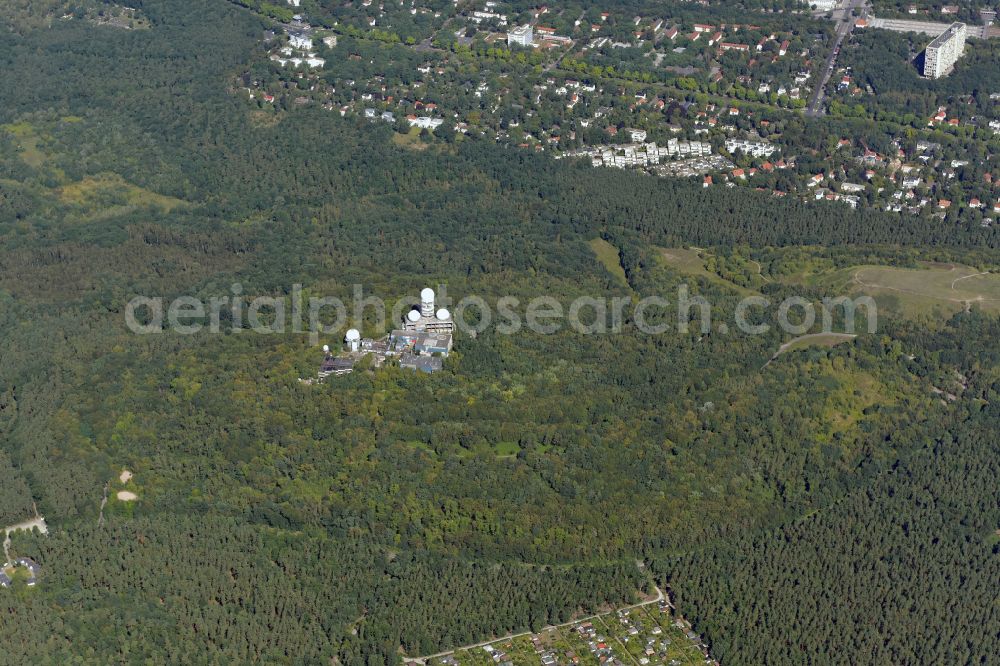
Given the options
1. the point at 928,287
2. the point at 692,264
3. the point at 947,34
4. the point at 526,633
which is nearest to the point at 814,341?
the point at 928,287

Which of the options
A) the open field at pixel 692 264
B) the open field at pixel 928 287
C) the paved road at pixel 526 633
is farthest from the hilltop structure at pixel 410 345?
the open field at pixel 928 287

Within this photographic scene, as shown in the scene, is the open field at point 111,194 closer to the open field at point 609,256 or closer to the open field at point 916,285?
the open field at point 609,256

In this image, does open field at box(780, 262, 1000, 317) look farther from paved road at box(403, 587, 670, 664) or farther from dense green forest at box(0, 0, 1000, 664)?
paved road at box(403, 587, 670, 664)

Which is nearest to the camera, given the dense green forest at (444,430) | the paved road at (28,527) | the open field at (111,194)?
the dense green forest at (444,430)

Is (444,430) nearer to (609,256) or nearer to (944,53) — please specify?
(609,256)

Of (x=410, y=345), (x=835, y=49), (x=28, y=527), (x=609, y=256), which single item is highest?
(x=835, y=49)

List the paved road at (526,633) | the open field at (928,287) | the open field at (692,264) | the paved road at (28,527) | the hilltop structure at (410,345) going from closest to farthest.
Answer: the paved road at (526,633)
the paved road at (28,527)
the hilltop structure at (410,345)
the open field at (928,287)
the open field at (692,264)

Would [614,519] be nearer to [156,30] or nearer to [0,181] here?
[0,181]
